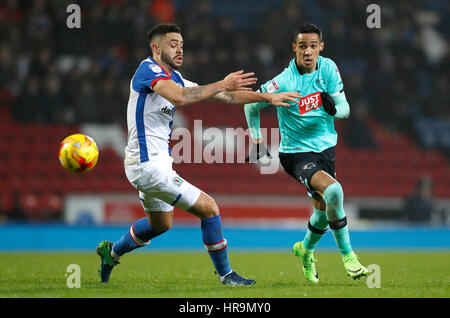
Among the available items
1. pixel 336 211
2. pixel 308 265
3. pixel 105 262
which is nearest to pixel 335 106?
pixel 336 211

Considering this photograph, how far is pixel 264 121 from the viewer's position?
18500 millimetres

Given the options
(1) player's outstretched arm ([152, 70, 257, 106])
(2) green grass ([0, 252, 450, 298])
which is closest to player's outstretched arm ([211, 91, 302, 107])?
(1) player's outstretched arm ([152, 70, 257, 106])

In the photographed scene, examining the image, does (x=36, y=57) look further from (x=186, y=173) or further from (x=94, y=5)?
(x=186, y=173)

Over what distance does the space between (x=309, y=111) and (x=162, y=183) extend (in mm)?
1871

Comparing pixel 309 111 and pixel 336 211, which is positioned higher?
pixel 309 111

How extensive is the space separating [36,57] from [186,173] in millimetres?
4549

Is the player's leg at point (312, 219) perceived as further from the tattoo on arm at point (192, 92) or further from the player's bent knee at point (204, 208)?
the tattoo on arm at point (192, 92)

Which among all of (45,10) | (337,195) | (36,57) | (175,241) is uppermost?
(45,10)

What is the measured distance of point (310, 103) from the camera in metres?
7.24

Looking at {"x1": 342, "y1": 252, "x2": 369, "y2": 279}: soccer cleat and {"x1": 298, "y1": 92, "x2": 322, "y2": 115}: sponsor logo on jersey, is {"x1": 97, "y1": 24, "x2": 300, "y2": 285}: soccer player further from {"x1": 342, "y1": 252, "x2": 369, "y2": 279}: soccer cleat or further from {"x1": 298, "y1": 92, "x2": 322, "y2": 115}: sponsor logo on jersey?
{"x1": 342, "y1": 252, "x2": 369, "y2": 279}: soccer cleat

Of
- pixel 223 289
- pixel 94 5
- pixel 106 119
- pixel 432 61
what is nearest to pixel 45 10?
pixel 94 5

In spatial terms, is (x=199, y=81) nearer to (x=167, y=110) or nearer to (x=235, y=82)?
(x=167, y=110)

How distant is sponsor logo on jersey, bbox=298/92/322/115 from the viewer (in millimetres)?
7230
